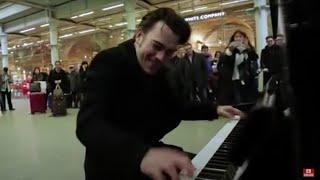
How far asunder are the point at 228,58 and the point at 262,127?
6980 mm

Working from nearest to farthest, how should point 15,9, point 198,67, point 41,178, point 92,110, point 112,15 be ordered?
point 92,110 → point 41,178 → point 198,67 → point 15,9 → point 112,15

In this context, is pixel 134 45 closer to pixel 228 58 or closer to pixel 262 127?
pixel 262 127

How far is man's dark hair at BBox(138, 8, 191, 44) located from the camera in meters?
1.27

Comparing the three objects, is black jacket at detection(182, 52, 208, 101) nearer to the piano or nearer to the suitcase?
the suitcase

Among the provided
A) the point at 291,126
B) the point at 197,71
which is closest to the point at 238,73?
the point at 197,71

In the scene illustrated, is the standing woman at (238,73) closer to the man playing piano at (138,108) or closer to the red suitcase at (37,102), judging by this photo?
the man playing piano at (138,108)

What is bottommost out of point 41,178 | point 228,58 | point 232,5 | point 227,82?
point 41,178

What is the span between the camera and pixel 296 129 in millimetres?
602

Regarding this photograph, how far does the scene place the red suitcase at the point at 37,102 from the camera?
12688 millimetres

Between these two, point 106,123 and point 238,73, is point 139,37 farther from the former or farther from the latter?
point 238,73

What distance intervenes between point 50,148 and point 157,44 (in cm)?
532

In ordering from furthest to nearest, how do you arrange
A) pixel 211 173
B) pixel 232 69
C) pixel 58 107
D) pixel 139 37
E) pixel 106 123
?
pixel 58 107 → pixel 232 69 → pixel 211 173 → pixel 139 37 → pixel 106 123

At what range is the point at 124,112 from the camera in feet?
4.75

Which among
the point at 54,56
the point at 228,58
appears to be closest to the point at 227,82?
the point at 228,58
